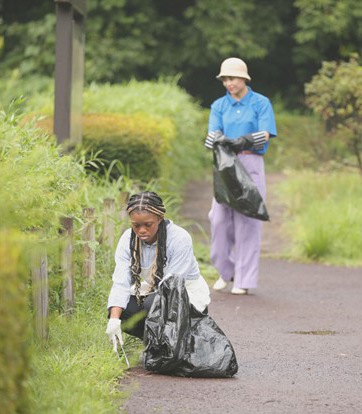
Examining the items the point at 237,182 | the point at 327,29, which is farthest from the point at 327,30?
the point at 237,182

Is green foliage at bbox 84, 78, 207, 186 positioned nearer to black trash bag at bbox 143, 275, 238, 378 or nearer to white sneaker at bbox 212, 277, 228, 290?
white sneaker at bbox 212, 277, 228, 290

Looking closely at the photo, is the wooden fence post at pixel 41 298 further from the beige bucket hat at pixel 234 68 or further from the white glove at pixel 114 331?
the beige bucket hat at pixel 234 68

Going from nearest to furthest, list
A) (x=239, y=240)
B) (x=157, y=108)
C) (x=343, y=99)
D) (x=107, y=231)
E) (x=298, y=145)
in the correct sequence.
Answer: (x=107, y=231) → (x=239, y=240) → (x=343, y=99) → (x=157, y=108) → (x=298, y=145)

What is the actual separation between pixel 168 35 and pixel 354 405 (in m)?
21.8

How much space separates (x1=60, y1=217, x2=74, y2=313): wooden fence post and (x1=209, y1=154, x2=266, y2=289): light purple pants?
8.52 feet

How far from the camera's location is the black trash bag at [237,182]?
8633 millimetres

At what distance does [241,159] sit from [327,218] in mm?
3061

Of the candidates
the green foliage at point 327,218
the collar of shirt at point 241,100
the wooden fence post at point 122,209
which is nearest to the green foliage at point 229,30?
the green foliage at point 327,218

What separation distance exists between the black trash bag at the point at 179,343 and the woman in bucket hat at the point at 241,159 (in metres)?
3.33

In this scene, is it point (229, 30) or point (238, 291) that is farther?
point (229, 30)

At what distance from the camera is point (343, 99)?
1301 cm

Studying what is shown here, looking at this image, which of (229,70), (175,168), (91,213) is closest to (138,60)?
(175,168)

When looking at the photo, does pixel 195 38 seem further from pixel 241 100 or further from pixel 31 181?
pixel 31 181

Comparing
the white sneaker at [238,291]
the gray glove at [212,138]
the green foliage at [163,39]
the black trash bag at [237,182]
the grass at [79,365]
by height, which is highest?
the green foliage at [163,39]
